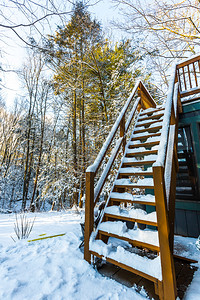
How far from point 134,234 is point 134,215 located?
0.67 ft

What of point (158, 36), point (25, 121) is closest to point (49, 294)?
point (158, 36)

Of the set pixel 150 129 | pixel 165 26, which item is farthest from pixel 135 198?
pixel 165 26

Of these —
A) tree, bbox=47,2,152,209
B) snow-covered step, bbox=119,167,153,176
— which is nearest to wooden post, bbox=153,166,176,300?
snow-covered step, bbox=119,167,153,176

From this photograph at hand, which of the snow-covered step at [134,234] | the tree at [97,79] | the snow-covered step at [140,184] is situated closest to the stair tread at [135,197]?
the snow-covered step at [140,184]

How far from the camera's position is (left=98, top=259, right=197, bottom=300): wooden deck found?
1453mm

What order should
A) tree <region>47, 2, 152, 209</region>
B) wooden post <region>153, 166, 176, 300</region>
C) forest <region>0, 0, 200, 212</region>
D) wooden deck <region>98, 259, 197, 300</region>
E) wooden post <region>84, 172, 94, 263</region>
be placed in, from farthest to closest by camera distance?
1. tree <region>47, 2, 152, 209</region>
2. forest <region>0, 0, 200, 212</region>
3. wooden post <region>84, 172, 94, 263</region>
4. wooden deck <region>98, 259, 197, 300</region>
5. wooden post <region>153, 166, 176, 300</region>

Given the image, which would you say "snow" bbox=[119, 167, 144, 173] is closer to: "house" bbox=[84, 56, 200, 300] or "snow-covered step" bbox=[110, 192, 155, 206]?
"house" bbox=[84, 56, 200, 300]

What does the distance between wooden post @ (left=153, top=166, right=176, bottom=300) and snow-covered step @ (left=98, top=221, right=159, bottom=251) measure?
17 centimetres

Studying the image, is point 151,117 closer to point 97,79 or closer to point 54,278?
point 54,278

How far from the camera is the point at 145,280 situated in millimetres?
1607

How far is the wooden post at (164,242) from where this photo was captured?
123 cm

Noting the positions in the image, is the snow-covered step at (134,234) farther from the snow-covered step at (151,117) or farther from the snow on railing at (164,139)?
the snow-covered step at (151,117)

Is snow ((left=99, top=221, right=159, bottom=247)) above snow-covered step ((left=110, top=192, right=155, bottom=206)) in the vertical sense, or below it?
below

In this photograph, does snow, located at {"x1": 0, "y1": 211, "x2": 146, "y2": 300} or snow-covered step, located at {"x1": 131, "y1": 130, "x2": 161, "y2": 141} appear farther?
snow-covered step, located at {"x1": 131, "y1": 130, "x2": 161, "y2": 141}
